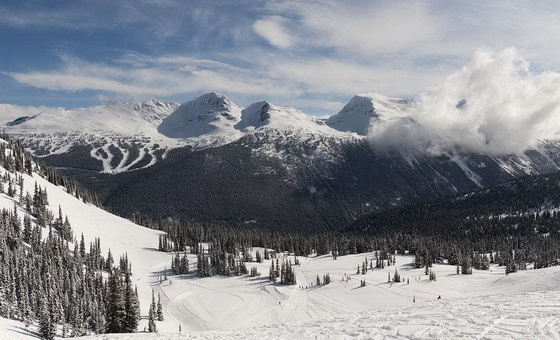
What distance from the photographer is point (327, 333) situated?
131ft

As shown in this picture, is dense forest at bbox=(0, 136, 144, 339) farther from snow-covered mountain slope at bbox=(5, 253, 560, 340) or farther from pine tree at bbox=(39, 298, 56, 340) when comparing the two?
snow-covered mountain slope at bbox=(5, 253, 560, 340)

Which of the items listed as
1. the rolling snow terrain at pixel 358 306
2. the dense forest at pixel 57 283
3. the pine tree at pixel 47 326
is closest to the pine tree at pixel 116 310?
the dense forest at pixel 57 283

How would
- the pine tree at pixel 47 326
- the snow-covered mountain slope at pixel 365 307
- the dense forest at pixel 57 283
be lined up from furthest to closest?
the dense forest at pixel 57 283 → the pine tree at pixel 47 326 → the snow-covered mountain slope at pixel 365 307

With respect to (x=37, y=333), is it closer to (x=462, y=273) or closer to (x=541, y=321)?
(x=541, y=321)

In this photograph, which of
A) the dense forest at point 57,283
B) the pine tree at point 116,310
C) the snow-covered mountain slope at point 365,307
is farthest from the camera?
the dense forest at point 57,283

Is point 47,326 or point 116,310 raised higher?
point 116,310

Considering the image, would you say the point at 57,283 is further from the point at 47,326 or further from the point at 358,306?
the point at 358,306

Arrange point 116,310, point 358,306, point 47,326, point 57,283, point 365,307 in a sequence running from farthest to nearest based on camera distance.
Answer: point 358,306 → point 365,307 → point 57,283 → point 116,310 → point 47,326

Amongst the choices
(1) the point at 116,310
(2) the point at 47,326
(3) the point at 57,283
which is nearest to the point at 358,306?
(1) the point at 116,310

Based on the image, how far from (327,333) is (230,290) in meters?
141

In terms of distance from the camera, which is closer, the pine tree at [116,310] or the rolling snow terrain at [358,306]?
the rolling snow terrain at [358,306]

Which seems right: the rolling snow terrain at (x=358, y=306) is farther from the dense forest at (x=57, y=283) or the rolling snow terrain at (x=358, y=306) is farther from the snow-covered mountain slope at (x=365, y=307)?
the dense forest at (x=57, y=283)

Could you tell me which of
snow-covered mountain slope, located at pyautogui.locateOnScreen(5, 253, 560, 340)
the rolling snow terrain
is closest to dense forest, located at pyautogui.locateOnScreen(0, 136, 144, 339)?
the rolling snow terrain

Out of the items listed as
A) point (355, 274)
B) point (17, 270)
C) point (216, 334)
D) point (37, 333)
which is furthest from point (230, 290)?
point (216, 334)
